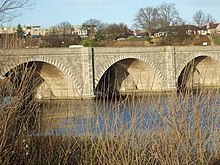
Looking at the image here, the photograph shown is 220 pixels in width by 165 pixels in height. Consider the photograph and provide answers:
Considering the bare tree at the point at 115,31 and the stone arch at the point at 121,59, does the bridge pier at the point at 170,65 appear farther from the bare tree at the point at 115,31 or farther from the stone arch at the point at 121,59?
the bare tree at the point at 115,31

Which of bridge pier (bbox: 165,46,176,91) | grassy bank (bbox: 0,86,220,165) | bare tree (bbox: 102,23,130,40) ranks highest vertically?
bare tree (bbox: 102,23,130,40)

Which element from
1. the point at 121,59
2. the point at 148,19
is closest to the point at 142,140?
the point at 121,59

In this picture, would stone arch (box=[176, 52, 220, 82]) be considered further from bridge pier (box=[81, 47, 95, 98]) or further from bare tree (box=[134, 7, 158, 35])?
bare tree (box=[134, 7, 158, 35])

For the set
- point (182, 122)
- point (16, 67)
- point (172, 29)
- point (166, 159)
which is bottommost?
point (166, 159)

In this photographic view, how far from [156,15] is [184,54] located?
122ft

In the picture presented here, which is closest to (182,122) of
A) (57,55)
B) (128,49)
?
(57,55)

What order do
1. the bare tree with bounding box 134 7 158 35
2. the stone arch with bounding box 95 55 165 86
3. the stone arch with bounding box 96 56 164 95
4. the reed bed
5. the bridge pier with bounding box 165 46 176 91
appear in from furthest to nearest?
the bare tree with bounding box 134 7 158 35 → the bridge pier with bounding box 165 46 176 91 → the stone arch with bounding box 96 56 164 95 → the stone arch with bounding box 95 55 165 86 → the reed bed

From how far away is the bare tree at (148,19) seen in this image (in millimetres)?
69500

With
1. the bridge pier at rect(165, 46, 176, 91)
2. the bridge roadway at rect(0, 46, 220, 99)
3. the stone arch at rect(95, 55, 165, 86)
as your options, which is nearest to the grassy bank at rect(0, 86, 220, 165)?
the bridge roadway at rect(0, 46, 220, 99)

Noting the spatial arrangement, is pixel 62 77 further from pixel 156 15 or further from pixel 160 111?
pixel 156 15

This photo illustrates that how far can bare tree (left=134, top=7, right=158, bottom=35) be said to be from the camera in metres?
69.5

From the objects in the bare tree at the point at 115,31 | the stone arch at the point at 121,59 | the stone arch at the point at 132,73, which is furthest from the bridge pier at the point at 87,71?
the bare tree at the point at 115,31

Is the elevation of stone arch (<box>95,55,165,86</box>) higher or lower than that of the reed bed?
higher

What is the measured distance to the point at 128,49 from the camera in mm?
31438
